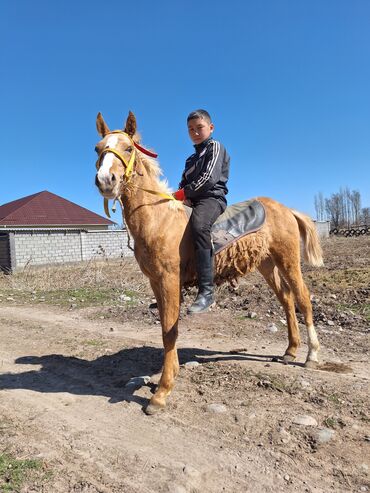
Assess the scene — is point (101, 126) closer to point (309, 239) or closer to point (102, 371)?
point (102, 371)

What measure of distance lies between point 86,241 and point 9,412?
21.9 meters

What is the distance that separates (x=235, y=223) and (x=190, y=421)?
223 cm

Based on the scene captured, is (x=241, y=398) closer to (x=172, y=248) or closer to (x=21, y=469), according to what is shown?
(x=172, y=248)

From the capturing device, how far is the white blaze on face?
353 centimetres

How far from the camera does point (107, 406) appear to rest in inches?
156

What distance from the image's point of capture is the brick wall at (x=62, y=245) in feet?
70.6

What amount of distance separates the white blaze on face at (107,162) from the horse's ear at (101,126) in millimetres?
318

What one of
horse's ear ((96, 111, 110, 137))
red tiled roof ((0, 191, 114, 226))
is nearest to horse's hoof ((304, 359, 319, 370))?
horse's ear ((96, 111, 110, 137))

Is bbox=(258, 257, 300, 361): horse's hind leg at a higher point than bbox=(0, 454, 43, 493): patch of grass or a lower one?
higher

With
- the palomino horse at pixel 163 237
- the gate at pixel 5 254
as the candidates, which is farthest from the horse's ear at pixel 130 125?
the gate at pixel 5 254

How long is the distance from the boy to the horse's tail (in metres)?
1.44

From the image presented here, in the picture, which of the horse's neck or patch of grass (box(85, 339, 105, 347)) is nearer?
the horse's neck

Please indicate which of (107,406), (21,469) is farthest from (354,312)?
(21,469)

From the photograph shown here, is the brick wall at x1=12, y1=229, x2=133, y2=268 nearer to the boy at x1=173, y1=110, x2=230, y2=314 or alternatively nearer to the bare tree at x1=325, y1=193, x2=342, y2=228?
the boy at x1=173, y1=110, x2=230, y2=314
